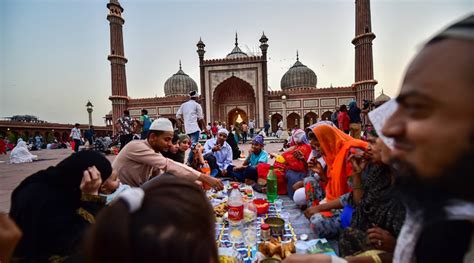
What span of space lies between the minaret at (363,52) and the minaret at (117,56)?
14934mm

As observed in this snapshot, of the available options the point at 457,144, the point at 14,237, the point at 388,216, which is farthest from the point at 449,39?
the point at 14,237

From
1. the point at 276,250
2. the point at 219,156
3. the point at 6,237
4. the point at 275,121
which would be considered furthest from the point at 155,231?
the point at 275,121

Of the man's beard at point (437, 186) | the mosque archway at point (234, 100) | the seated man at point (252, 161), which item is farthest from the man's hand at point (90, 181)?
the mosque archway at point (234, 100)

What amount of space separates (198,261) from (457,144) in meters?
0.55

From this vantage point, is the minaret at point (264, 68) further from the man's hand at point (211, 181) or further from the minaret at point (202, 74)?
the man's hand at point (211, 181)

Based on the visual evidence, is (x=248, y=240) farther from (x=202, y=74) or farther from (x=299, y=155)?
(x=202, y=74)

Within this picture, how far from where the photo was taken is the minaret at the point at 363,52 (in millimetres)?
13578

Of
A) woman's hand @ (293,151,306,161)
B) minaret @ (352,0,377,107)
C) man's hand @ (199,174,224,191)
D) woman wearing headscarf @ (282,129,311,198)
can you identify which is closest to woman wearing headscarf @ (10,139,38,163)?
man's hand @ (199,174,224,191)

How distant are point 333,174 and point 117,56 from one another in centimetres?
1688

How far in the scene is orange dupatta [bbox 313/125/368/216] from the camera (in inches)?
75.7

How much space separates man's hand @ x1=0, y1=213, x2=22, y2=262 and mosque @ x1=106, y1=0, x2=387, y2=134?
14.9 metres

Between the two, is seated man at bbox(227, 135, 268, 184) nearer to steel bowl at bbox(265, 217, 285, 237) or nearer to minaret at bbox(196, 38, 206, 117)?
steel bowl at bbox(265, 217, 285, 237)

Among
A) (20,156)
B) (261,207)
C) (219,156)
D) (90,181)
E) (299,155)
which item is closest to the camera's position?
(90,181)

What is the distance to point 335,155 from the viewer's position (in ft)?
6.93
